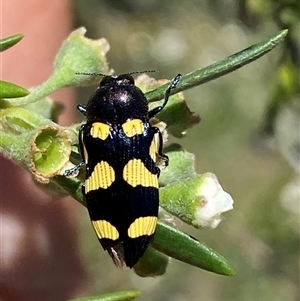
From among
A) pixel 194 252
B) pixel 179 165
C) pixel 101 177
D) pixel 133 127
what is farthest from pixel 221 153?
pixel 194 252

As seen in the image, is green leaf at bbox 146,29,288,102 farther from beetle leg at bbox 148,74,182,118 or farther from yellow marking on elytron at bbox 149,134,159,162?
yellow marking on elytron at bbox 149,134,159,162

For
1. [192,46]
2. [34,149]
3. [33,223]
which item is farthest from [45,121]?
[192,46]

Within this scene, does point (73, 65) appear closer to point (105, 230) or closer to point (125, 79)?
point (125, 79)

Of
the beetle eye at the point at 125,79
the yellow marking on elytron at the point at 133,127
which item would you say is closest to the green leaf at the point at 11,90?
the yellow marking on elytron at the point at 133,127

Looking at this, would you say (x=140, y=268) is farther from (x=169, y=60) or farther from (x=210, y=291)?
(x=169, y=60)

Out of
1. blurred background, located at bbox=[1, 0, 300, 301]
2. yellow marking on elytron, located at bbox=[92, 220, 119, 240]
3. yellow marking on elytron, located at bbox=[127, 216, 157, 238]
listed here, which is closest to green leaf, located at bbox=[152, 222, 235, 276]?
yellow marking on elytron, located at bbox=[127, 216, 157, 238]

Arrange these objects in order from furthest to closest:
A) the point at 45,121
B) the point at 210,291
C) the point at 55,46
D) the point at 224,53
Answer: the point at 224,53 → the point at 210,291 → the point at 55,46 → the point at 45,121

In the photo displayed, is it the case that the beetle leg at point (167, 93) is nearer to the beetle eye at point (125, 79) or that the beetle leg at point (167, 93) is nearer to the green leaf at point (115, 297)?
the beetle eye at point (125, 79)
